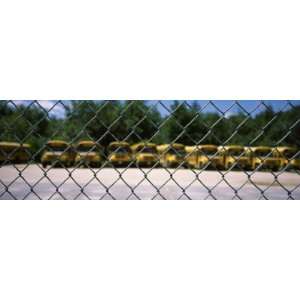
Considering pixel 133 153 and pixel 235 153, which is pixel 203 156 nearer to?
pixel 235 153

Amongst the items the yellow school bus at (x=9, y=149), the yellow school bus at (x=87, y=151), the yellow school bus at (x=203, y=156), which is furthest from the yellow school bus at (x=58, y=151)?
the yellow school bus at (x=203, y=156)

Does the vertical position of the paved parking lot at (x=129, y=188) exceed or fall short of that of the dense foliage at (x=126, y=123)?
it falls short

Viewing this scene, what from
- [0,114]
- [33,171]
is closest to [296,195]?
[0,114]

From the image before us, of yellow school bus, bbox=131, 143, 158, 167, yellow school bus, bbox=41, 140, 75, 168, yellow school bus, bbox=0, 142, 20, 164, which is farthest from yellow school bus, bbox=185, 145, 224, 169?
yellow school bus, bbox=0, 142, 20, 164

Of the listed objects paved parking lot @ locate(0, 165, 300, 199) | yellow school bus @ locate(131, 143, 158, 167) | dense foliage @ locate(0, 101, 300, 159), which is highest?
dense foliage @ locate(0, 101, 300, 159)

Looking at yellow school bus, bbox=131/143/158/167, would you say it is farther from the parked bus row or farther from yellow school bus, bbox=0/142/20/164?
yellow school bus, bbox=0/142/20/164

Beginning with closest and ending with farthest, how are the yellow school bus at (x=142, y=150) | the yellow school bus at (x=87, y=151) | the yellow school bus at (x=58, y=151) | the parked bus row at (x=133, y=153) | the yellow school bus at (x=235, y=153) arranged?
the yellow school bus at (x=87, y=151)
the parked bus row at (x=133, y=153)
the yellow school bus at (x=235, y=153)
the yellow school bus at (x=142, y=150)
the yellow school bus at (x=58, y=151)

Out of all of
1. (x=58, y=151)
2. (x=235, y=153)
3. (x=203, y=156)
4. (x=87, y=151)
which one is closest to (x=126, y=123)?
(x=87, y=151)

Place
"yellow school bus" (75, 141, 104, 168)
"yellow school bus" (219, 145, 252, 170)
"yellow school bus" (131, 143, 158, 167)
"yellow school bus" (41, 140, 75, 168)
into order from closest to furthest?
1. "yellow school bus" (75, 141, 104, 168)
2. "yellow school bus" (219, 145, 252, 170)
3. "yellow school bus" (131, 143, 158, 167)
4. "yellow school bus" (41, 140, 75, 168)

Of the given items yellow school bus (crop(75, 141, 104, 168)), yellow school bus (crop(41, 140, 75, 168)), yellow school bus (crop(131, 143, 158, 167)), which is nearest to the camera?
yellow school bus (crop(75, 141, 104, 168))

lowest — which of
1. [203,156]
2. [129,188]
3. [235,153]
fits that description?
[129,188]

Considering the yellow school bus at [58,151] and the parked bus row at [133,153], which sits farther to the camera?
the yellow school bus at [58,151]

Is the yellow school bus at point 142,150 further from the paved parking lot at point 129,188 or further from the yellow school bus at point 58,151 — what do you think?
the yellow school bus at point 58,151

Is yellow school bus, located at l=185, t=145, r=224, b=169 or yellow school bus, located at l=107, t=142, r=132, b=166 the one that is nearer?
yellow school bus, located at l=107, t=142, r=132, b=166
